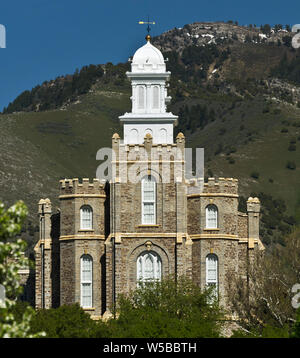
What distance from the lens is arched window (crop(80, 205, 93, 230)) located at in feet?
279

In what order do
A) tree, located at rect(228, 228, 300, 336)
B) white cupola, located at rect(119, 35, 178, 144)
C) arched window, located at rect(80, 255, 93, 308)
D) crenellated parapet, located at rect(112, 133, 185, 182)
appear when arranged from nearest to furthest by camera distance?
tree, located at rect(228, 228, 300, 336), crenellated parapet, located at rect(112, 133, 185, 182), arched window, located at rect(80, 255, 93, 308), white cupola, located at rect(119, 35, 178, 144)

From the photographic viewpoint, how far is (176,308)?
78.2 metres

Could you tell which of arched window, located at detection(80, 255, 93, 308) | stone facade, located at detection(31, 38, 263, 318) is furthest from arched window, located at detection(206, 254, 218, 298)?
arched window, located at detection(80, 255, 93, 308)

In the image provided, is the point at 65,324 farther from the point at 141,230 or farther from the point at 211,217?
the point at 211,217

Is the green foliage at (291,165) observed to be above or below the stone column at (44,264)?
above

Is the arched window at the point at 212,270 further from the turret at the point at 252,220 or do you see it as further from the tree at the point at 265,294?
the turret at the point at 252,220

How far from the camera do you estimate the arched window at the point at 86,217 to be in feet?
279

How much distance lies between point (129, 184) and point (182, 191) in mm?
2973

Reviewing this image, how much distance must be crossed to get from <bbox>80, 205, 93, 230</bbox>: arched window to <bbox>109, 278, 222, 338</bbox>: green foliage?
5296 mm

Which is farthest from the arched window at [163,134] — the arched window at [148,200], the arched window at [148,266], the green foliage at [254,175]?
the green foliage at [254,175]

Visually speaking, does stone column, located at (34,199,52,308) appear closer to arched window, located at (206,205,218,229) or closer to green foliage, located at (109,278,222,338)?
green foliage, located at (109,278,222,338)
